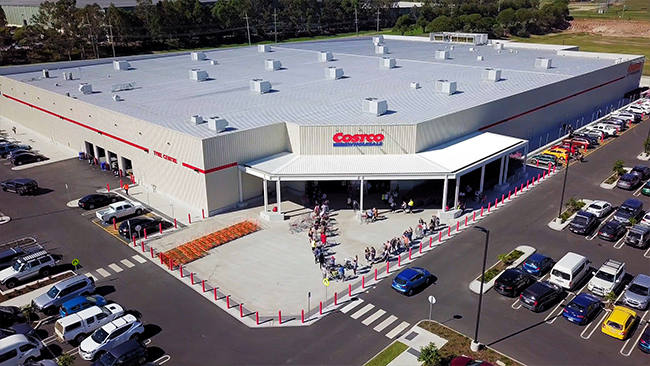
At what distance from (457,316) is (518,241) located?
11.5 metres

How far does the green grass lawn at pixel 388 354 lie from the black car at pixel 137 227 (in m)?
21.1

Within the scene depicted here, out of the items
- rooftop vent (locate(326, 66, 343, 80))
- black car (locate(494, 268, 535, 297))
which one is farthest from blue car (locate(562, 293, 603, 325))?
rooftop vent (locate(326, 66, 343, 80))

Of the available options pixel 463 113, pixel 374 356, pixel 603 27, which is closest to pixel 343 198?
pixel 463 113

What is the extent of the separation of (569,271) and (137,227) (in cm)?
2929

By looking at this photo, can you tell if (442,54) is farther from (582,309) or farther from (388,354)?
(388,354)

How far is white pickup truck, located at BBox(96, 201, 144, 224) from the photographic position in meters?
39.4

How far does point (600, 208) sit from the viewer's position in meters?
40.0

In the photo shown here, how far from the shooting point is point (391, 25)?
595ft

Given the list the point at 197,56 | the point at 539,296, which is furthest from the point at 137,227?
the point at 197,56

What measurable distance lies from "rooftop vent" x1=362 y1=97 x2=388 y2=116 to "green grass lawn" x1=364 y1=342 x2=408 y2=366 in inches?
982

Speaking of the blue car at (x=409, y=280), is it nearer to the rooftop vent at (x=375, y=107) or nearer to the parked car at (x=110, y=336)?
the parked car at (x=110, y=336)

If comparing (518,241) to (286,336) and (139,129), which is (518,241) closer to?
(286,336)

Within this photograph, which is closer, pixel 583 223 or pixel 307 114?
pixel 583 223

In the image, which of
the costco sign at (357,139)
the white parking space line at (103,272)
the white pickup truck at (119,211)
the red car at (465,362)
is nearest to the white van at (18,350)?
the white parking space line at (103,272)
